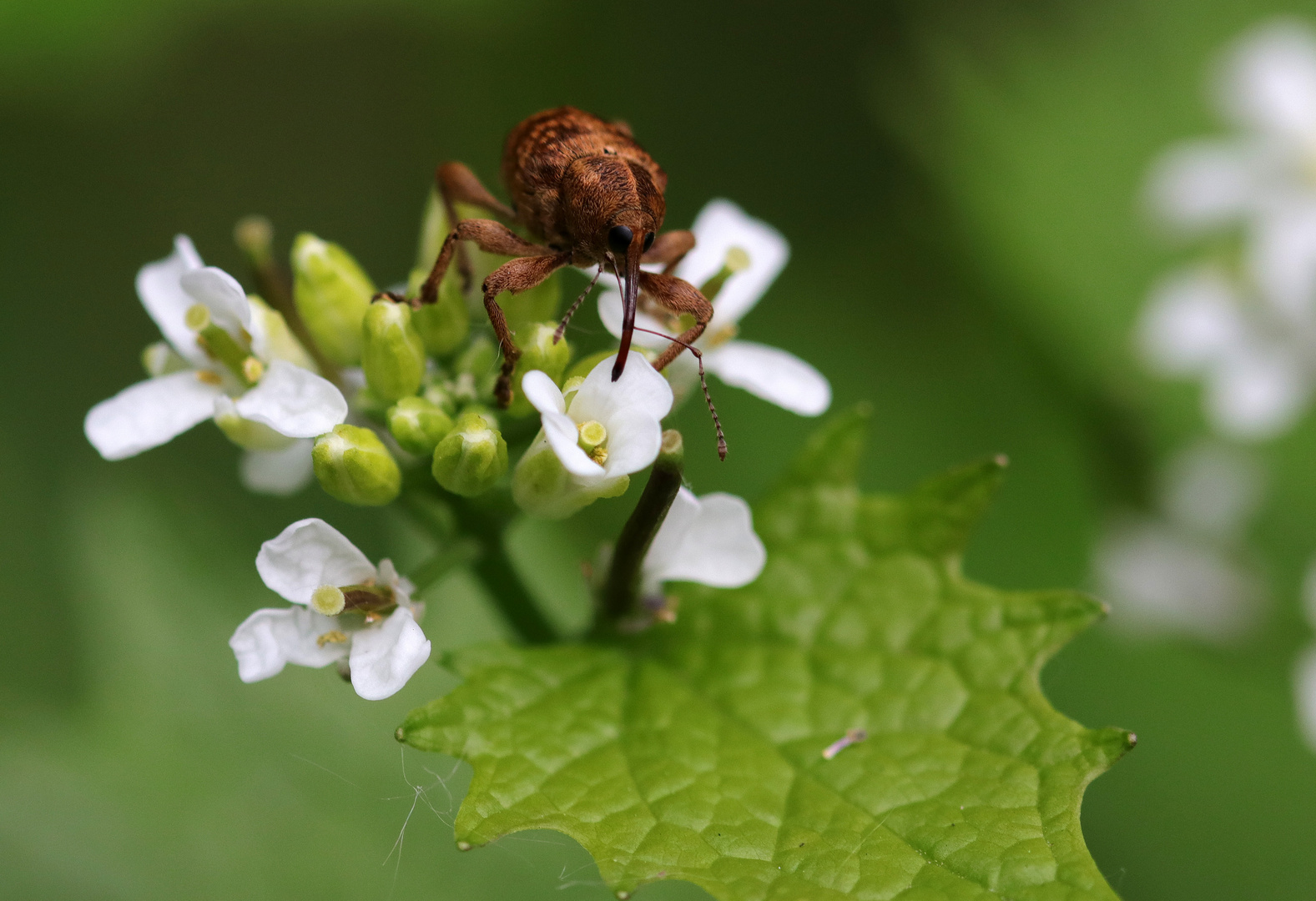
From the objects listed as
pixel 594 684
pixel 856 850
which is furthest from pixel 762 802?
pixel 594 684

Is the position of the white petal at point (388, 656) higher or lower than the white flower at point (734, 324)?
lower

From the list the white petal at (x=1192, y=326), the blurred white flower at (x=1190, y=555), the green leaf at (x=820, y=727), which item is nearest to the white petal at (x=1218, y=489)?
the blurred white flower at (x=1190, y=555)

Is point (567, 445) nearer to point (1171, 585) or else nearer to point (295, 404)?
point (295, 404)

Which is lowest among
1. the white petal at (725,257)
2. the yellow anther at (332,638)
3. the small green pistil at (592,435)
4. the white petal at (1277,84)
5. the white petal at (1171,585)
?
the white petal at (1171,585)

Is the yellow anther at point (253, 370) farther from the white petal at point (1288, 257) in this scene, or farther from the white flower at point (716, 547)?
the white petal at point (1288, 257)

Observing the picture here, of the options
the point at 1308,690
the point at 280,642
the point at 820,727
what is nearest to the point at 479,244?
the point at 280,642

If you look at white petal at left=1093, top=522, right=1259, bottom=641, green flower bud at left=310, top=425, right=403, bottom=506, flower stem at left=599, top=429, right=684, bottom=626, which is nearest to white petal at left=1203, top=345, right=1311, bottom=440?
white petal at left=1093, top=522, right=1259, bottom=641
